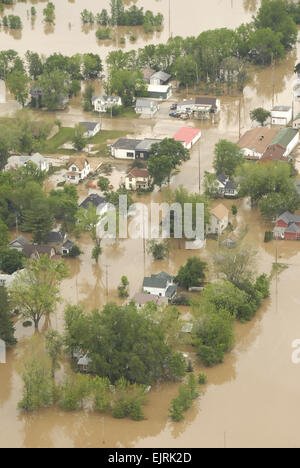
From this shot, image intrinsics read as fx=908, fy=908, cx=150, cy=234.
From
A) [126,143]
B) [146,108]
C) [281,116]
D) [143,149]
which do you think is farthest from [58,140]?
[281,116]

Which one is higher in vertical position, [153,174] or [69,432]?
[153,174]

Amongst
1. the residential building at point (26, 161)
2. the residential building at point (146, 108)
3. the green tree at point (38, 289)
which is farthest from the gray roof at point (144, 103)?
the green tree at point (38, 289)

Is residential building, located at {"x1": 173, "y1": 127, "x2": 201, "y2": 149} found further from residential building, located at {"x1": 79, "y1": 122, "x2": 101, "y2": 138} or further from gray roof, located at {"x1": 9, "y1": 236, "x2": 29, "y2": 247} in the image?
gray roof, located at {"x1": 9, "y1": 236, "x2": 29, "y2": 247}

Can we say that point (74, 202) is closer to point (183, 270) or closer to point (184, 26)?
point (183, 270)

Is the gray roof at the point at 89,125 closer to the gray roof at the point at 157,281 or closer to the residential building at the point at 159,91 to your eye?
the residential building at the point at 159,91

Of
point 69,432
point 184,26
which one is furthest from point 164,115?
point 69,432

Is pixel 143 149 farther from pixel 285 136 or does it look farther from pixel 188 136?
pixel 285 136
